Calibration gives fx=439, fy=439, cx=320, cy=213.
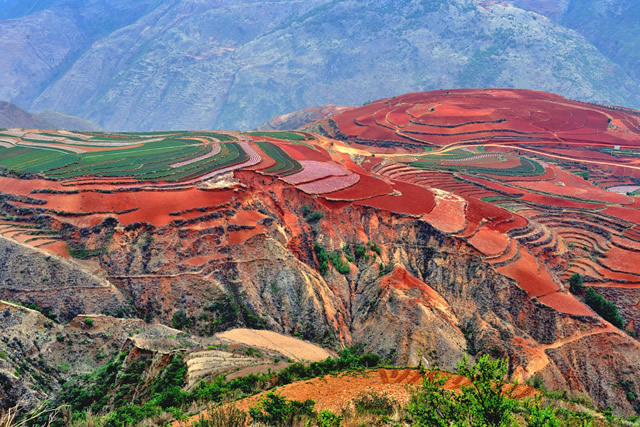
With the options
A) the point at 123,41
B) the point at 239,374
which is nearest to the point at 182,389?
the point at 239,374

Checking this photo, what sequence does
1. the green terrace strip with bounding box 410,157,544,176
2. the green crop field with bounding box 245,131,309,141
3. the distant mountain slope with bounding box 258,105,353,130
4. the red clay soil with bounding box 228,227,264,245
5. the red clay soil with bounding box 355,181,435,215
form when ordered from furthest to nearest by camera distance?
the distant mountain slope with bounding box 258,105,353,130 < the green crop field with bounding box 245,131,309,141 < the green terrace strip with bounding box 410,157,544,176 < the red clay soil with bounding box 355,181,435,215 < the red clay soil with bounding box 228,227,264,245

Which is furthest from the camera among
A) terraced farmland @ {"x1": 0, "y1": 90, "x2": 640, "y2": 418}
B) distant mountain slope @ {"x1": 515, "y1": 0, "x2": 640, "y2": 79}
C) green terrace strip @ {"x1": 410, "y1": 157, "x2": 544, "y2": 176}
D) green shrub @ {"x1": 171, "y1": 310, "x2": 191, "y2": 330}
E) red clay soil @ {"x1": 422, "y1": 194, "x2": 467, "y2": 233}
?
distant mountain slope @ {"x1": 515, "y1": 0, "x2": 640, "y2": 79}

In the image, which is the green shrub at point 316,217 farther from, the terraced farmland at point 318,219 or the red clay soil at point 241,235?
the red clay soil at point 241,235

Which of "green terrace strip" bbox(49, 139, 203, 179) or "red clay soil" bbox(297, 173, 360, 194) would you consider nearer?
"green terrace strip" bbox(49, 139, 203, 179)

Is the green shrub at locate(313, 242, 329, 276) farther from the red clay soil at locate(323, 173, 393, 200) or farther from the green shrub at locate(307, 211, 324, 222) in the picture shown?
the red clay soil at locate(323, 173, 393, 200)

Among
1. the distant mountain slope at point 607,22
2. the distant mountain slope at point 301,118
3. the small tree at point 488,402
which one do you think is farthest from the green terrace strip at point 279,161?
the distant mountain slope at point 607,22

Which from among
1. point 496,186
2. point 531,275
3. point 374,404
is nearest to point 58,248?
point 374,404

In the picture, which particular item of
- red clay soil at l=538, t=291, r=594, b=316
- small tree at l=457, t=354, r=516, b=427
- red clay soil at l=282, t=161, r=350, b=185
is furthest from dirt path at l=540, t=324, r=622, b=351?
red clay soil at l=282, t=161, r=350, b=185
